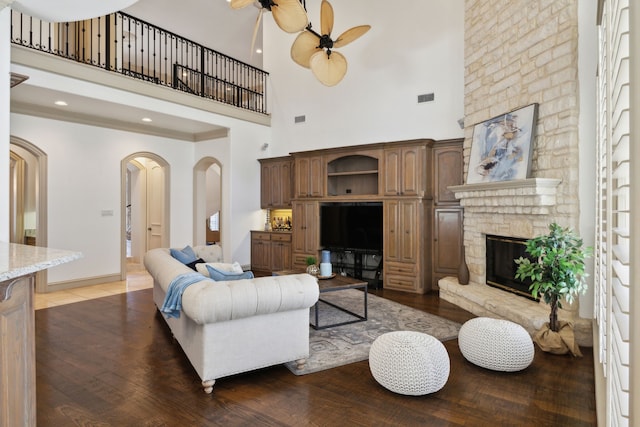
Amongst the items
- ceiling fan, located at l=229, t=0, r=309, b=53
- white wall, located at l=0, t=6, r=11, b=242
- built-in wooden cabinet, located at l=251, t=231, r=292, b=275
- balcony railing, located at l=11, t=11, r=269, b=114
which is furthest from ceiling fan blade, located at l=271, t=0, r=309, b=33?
built-in wooden cabinet, located at l=251, t=231, r=292, b=275

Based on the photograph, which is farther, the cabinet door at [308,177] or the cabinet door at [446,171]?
the cabinet door at [308,177]

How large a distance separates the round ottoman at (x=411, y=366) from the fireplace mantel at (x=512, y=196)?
2.19 m

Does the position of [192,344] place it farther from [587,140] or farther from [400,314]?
[587,140]

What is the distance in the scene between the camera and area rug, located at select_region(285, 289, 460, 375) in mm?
3429

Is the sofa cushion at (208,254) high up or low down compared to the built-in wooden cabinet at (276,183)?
down

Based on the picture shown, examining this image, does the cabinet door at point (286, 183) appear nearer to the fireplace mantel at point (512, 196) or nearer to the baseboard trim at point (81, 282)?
the baseboard trim at point (81, 282)

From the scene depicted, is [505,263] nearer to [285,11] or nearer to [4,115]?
[285,11]

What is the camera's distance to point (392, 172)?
6332 millimetres

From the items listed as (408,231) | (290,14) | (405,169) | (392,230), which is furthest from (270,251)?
(290,14)

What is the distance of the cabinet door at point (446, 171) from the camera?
6016 millimetres

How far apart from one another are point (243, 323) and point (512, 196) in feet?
→ 11.1

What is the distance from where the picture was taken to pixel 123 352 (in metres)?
3.60

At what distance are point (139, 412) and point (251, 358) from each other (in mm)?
837

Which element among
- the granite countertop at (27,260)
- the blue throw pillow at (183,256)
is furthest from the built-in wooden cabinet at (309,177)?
the granite countertop at (27,260)
